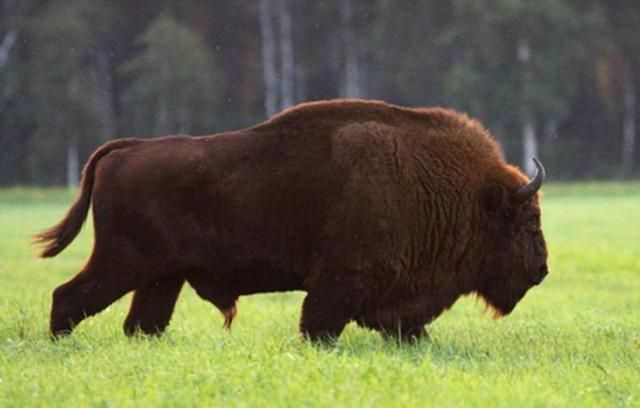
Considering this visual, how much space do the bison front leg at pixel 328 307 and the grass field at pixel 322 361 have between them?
0.17 metres

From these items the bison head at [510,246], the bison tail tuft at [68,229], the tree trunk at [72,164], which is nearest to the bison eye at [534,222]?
the bison head at [510,246]

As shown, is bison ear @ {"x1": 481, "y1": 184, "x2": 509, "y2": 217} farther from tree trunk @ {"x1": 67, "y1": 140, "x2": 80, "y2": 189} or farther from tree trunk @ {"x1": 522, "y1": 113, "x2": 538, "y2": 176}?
tree trunk @ {"x1": 522, "y1": 113, "x2": 538, "y2": 176}

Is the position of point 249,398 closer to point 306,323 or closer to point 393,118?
point 306,323

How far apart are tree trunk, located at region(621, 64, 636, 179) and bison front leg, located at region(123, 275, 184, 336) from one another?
150 feet

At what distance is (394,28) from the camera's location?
5253 cm

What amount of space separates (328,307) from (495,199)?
4.65ft

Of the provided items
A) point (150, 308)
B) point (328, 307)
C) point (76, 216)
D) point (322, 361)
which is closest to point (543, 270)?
point (328, 307)

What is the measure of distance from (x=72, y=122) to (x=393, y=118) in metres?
39.9

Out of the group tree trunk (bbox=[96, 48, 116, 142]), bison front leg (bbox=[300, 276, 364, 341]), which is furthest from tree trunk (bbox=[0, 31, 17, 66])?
bison front leg (bbox=[300, 276, 364, 341])

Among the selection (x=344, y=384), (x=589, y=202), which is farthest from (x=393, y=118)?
A: (x=589, y=202)

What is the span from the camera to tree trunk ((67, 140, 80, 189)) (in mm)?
46781

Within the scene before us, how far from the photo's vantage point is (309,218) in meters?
7.74

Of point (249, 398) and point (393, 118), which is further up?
point (393, 118)

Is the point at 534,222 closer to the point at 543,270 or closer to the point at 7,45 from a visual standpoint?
the point at 543,270
